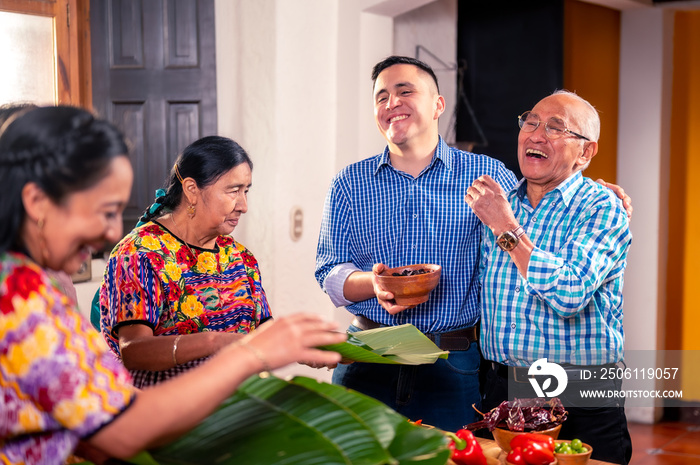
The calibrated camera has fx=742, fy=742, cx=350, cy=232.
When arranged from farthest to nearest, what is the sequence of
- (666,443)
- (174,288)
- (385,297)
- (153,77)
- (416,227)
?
(666,443) < (153,77) < (416,227) < (385,297) < (174,288)

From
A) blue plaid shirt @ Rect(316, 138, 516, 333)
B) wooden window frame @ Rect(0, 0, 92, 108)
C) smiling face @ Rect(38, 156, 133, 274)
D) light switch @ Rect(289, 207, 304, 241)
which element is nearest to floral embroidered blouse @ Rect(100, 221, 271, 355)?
blue plaid shirt @ Rect(316, 138, 516, 333)

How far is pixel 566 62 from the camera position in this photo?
17.0 feet

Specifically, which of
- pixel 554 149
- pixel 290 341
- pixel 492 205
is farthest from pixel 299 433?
pixel 554 149

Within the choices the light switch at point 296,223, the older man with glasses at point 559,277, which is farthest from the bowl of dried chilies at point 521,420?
the light switch at point 296,223

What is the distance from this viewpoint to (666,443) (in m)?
5.14

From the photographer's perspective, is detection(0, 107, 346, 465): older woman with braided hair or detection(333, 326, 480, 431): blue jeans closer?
detection(0, 107, 346, 465): older woman with braided hair

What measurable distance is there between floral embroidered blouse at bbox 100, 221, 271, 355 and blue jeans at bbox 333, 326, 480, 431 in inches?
21.4

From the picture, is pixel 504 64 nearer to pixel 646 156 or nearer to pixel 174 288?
pixel 646 156

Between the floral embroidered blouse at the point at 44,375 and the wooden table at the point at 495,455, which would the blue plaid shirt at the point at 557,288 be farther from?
the floral embroidered blouse at the point at 44,375

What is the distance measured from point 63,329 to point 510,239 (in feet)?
4.80

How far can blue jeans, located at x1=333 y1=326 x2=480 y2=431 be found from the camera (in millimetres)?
2518

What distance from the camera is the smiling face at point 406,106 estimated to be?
105 inches

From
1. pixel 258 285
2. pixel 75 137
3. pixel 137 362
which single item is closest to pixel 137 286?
pixel 137 362

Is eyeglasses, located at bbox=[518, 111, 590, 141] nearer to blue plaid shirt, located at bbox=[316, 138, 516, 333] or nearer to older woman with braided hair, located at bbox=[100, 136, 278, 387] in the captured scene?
blue plaid shirt, located at bbox=[316, 138, 516, 333]
